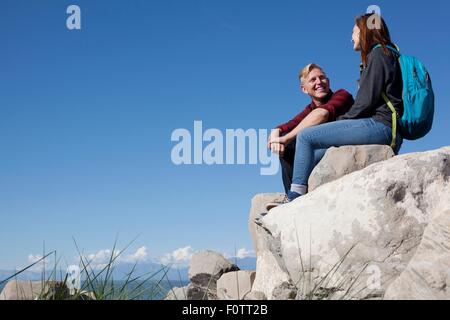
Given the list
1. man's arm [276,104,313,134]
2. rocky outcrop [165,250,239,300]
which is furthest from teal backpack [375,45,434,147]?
rocky outcrop [165,250,239,300]

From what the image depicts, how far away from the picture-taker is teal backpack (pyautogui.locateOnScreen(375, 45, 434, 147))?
285 inches

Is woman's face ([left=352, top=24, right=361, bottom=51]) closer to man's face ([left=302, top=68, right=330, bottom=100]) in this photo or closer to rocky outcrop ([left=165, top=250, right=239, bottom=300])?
man's face ([left=302, top=68, right=330, bottom=100])

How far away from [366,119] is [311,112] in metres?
0.78

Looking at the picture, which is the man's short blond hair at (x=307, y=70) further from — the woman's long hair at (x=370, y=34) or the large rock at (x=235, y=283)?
the large rock at (x=235, y=283)

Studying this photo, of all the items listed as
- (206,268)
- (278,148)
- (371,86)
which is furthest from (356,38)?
(206,268)

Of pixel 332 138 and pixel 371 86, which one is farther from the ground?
→ pixel 371 86

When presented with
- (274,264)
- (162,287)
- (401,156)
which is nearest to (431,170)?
(401,156)

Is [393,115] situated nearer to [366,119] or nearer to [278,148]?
[366,119]

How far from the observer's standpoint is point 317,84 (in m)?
8.00

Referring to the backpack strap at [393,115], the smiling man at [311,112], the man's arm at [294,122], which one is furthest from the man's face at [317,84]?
the backpack strap at [393,115]

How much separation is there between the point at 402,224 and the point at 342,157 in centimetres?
133

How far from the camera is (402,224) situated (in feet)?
20.5

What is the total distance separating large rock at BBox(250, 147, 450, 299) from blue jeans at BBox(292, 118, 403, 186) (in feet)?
2.00
